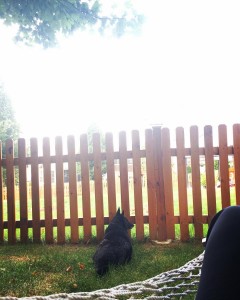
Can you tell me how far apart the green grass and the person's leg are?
1936 millimetres

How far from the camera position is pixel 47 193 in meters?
5.23

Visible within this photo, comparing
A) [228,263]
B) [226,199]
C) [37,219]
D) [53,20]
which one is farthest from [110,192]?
[228,263]

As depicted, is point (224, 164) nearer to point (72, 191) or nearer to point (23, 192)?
point (72, 191)

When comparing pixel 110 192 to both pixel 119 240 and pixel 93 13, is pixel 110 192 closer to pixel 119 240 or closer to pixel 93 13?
pixel 119 240

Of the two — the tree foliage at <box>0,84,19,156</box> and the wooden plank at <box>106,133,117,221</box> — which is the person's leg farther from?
the tree foliage at <box>0,84,19,156</box>

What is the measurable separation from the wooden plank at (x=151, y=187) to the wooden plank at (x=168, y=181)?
0.20m

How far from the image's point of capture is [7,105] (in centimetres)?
3384

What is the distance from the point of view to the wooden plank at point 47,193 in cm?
512

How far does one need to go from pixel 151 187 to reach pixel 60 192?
5.17 ft

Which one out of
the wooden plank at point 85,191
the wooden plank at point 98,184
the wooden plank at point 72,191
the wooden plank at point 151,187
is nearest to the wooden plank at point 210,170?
the wooden plank at point 151,187

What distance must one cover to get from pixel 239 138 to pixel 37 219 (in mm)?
3692

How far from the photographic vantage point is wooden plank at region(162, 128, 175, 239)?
4910 mm

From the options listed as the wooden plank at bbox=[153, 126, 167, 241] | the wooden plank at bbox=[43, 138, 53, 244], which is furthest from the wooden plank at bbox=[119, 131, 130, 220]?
the wooden plank at bbox=[43, 138, 53, 244]

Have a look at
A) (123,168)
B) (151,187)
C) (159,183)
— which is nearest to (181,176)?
(159,183)
